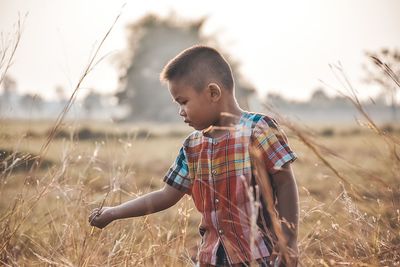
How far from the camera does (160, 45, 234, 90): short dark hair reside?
207cm

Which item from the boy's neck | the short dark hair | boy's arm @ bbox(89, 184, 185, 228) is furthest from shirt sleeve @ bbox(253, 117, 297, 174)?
boy's arm @ bbox(89, 184, 185, 228)

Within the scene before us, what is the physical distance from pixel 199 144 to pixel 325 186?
5.43 m

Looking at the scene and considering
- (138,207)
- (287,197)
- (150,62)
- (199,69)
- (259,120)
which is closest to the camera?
(287,197)

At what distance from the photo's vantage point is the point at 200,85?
81.1 inches

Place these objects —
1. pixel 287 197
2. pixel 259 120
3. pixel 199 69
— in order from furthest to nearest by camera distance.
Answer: pixel 199 69 < pixel 259 120 < pixel 287 197

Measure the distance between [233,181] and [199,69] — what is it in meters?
0.49

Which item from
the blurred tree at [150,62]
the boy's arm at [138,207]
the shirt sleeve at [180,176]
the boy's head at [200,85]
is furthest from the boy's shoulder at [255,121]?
the blurred tree at [150,62]

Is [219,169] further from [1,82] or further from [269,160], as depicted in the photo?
[1,82]

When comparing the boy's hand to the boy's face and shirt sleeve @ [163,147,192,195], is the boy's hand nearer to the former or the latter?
shirt sleeve @ [163,147,192,195]

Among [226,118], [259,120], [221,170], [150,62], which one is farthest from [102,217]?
[150,62]

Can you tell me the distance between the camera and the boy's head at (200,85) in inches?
80.0

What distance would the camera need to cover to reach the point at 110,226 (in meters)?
2.72

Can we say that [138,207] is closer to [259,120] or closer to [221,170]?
[221,170]

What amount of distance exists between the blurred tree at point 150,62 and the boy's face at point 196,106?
38.0 m
